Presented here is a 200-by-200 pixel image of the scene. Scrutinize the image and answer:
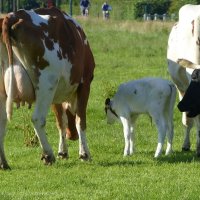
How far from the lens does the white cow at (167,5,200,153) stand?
12352mm

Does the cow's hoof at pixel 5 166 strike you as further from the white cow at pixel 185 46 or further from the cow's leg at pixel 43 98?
the white cow at pixel 185 46

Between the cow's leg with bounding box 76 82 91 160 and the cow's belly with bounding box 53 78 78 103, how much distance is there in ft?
0.47

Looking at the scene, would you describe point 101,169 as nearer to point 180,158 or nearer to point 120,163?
point 120,163

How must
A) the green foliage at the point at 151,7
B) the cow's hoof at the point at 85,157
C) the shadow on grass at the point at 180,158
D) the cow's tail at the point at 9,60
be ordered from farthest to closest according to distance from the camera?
the green foliage at the point at 151,7
the cow's hoof at the point at 85,157
the shadow on grass at the point at 180,158
the cow's tail at the point at 9,60

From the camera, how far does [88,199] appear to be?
8.82 m

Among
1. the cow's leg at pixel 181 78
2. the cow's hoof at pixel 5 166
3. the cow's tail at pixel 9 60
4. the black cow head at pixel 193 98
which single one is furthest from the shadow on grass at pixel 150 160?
the cow's tail at pixel 9 60

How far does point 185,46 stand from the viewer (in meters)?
12.8

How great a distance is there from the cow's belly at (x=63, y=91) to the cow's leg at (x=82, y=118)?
0.14 metres

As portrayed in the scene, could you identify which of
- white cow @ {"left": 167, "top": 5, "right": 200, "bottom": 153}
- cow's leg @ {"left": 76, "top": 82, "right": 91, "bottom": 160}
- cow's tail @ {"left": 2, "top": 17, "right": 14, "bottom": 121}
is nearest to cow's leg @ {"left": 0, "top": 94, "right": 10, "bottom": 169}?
cow's tail @ {"left": 2, "top": 17, "right": 14, "bottom": 121}

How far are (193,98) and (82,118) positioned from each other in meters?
1.65

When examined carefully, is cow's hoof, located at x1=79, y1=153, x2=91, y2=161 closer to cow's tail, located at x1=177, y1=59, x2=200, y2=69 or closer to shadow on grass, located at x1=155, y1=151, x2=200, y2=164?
shadow on grass, located at x1=155, y1=151, x2=200, y2=164

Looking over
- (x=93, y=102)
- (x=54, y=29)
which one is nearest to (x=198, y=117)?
(x=54, y=29)

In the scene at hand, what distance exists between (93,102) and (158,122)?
22.8 ft

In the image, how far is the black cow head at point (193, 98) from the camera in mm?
11586
